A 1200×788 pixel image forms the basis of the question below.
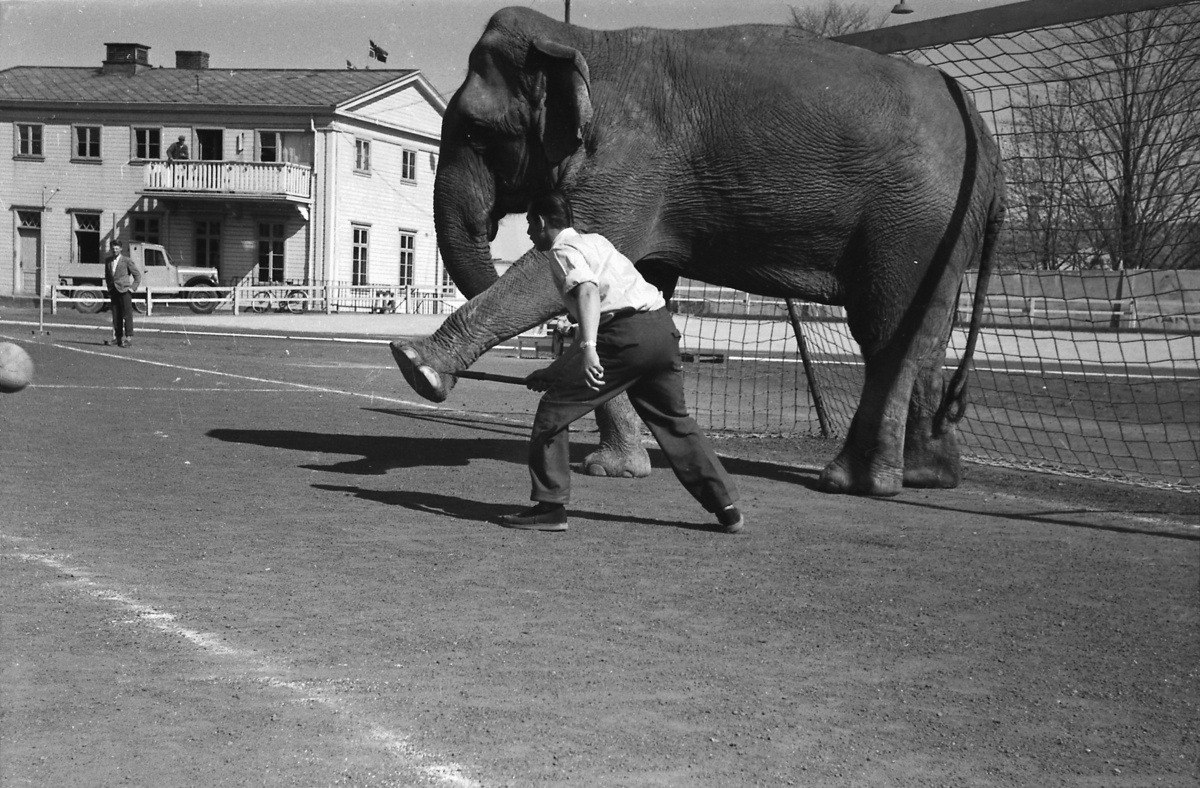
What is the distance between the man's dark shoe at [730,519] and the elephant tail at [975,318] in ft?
8.93

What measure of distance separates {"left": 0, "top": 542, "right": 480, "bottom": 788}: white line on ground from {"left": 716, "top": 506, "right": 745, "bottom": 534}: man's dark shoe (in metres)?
3.12

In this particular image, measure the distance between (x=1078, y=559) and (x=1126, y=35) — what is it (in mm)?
3960

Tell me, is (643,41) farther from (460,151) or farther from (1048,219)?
(1048,219)

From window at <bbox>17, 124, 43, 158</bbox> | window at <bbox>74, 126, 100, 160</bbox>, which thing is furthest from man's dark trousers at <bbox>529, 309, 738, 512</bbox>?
window at <bbox>17, 124, 43, 158</bbox>

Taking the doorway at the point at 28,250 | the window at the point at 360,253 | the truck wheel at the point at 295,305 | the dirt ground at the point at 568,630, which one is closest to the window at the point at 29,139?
the doorway at the point at 28,250

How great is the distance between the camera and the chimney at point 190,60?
56.7 metres

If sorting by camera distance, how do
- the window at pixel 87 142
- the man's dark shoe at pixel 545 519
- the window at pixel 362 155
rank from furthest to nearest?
the window at pixel 87 142
the window at pixel 362 155
the man's dark shoe at pixel 545 519

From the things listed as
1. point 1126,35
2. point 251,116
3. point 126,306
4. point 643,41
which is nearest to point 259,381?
point 126,306

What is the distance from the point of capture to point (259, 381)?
16.9 m

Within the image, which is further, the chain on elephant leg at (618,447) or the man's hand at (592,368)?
the chain on elephant leg at (618,447)

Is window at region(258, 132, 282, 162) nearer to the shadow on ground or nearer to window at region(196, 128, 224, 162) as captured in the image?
window at region(196, 128, 224, 162)

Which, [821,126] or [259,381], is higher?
[821,126]

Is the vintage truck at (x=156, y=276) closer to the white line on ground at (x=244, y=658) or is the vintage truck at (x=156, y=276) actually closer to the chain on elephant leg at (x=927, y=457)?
the chain on elephant leg at (x=927, y=457)

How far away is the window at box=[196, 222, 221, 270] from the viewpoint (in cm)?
5219
